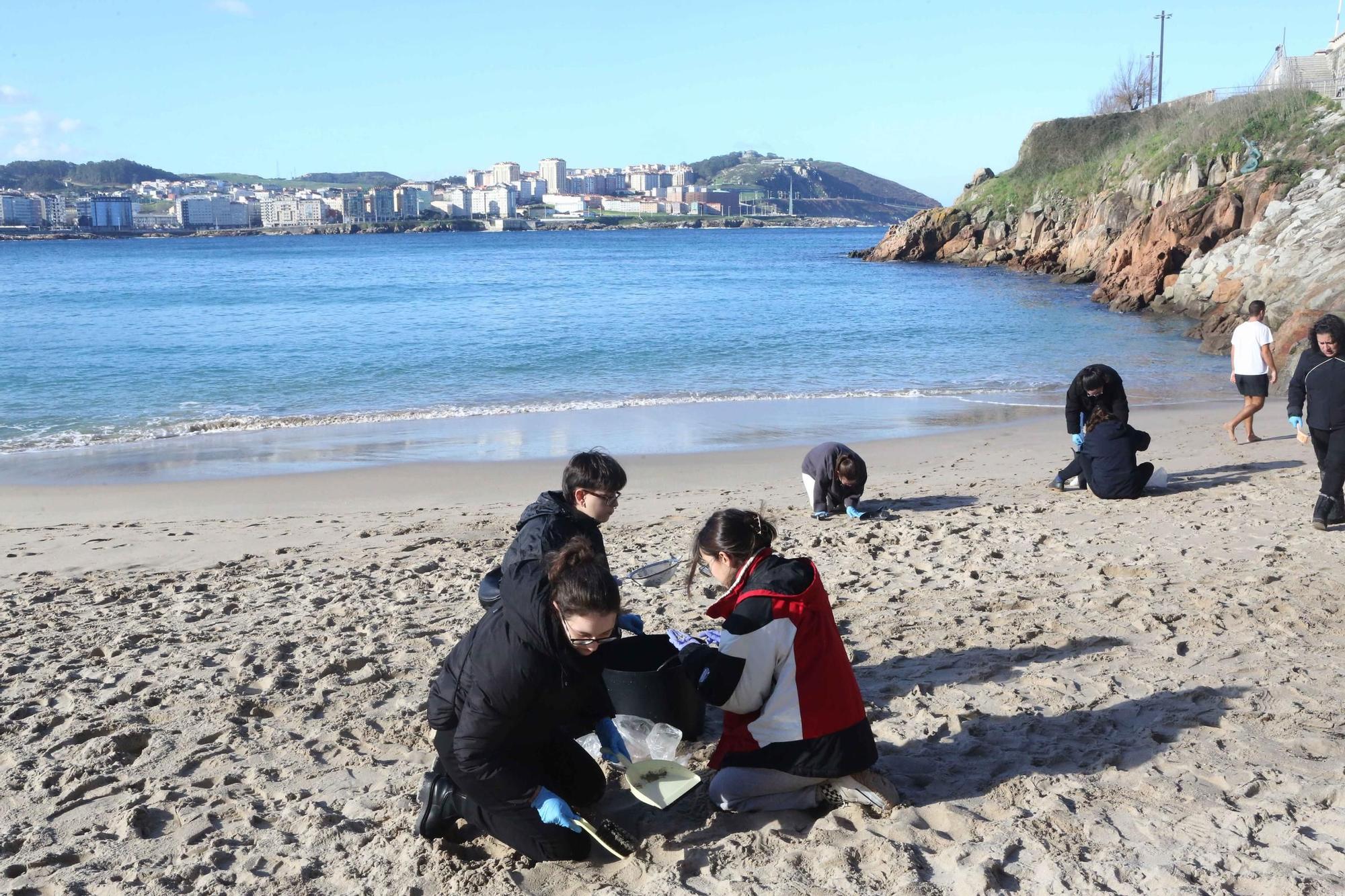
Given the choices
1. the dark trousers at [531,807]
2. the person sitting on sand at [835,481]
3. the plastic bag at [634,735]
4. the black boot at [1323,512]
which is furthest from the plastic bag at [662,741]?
the black boot at [1323,512]

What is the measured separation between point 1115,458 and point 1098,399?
0.54m

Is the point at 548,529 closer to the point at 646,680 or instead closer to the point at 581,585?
the point at 646,680

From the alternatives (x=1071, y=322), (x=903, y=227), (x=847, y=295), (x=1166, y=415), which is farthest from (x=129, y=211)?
(x=1166, y=415)

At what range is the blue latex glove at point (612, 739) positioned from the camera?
3867mm

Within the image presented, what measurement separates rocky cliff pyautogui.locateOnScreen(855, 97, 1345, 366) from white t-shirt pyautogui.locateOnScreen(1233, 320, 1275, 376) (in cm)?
464

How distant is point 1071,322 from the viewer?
26.5 m

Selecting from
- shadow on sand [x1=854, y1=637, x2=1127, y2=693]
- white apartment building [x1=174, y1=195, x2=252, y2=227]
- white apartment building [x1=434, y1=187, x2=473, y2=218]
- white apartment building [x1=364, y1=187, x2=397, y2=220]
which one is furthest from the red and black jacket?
white apartment building [x1=434, y1=187, x2=473, y2=218]

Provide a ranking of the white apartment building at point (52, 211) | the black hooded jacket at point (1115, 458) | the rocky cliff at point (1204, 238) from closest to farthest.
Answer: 1. the black hooded jacket at point (1115, 458)
2. the rocky cliff at point (1204, 238)
3. the white apartment building at point (52, 211)

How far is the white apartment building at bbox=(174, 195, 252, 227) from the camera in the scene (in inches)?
5812

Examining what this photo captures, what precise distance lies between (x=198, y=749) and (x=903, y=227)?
6197 cm

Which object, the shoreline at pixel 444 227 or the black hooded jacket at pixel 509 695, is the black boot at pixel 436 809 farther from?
the shoreline at pixel 444 227

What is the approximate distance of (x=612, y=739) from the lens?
12.8 ft

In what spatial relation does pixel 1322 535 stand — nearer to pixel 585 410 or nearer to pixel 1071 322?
pixel 585 410

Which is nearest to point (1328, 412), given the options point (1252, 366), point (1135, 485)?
point (1135, 485)
